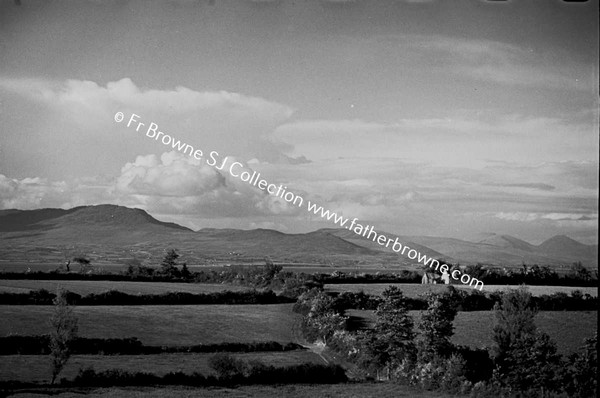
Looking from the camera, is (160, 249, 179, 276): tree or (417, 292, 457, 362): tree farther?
(160, 249, 179, 276): tree

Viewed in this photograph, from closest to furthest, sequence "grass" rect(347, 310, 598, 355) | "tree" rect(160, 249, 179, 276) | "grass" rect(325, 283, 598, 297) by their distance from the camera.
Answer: "grass" rect(347, 310, 598, 355), "grass" rect(325, 283, 598, 297), "tree" rect(160, 249, 179, 276)

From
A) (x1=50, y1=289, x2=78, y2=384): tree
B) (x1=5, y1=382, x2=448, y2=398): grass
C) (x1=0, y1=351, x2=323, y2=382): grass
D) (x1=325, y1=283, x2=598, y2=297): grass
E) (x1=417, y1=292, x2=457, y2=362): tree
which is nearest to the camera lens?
(x1=5, y1=382, x2=448, y2=398): grass

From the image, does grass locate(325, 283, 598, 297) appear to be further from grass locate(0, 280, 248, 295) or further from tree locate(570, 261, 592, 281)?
grass locate(0, 280, 248, 295)

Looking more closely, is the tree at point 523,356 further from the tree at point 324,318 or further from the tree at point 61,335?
the tree at point 61,335

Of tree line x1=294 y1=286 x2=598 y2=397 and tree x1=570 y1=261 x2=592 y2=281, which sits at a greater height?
tree x1=570 y1=261 x2=592 y2=281

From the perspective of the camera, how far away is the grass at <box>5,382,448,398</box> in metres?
40.4

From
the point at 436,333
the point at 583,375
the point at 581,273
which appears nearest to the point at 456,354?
the point at 436,333

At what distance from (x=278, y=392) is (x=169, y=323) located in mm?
25623

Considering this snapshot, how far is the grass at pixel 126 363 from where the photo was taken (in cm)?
4328

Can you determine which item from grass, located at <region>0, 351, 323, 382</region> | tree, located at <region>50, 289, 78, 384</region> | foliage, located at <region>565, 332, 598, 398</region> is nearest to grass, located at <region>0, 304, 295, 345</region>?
grass, located at <region>0, 351, 323, 382</region>

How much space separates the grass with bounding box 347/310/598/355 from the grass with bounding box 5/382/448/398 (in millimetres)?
16965

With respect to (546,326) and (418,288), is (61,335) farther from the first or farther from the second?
(418,288)

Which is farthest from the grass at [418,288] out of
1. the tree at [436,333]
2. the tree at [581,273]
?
the tree at [436,333]

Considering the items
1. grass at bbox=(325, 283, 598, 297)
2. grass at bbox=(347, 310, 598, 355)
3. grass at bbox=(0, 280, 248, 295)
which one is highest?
grass at bbox=(325, 283, 598, 297)
